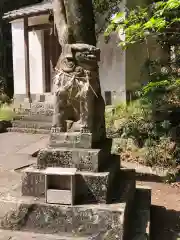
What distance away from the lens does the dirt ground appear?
3.89 m

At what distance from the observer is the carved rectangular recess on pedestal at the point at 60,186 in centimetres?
299

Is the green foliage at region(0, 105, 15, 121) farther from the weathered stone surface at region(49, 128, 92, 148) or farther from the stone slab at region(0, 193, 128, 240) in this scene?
the stone slab at region(0, 193, 128, 240)

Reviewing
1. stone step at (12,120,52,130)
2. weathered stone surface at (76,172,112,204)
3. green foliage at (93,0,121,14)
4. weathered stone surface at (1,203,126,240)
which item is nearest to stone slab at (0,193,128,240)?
weathered stone surface at (1,203,126,240)

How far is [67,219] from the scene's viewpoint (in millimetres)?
2947

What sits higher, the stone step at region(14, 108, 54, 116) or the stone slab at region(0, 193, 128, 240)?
the stone step at region(14, 108, 54, 116)

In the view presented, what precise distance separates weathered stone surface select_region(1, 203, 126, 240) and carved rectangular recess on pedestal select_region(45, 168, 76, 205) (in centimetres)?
7

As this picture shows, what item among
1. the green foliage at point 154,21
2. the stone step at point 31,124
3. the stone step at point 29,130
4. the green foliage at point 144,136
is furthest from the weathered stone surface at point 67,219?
the stone step at point 31,124

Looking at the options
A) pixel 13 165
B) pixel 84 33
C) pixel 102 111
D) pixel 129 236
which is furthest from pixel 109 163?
pixel 13 165

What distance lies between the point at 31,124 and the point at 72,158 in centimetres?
734

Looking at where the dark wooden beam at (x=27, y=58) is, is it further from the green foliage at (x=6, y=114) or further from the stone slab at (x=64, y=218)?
the stone slab at (x=64, y=218)

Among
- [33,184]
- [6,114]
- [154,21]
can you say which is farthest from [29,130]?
[33,184]

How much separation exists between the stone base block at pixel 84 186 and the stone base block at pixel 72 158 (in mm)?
94

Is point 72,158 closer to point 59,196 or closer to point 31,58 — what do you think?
point 59,196

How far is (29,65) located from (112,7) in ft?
16.0
